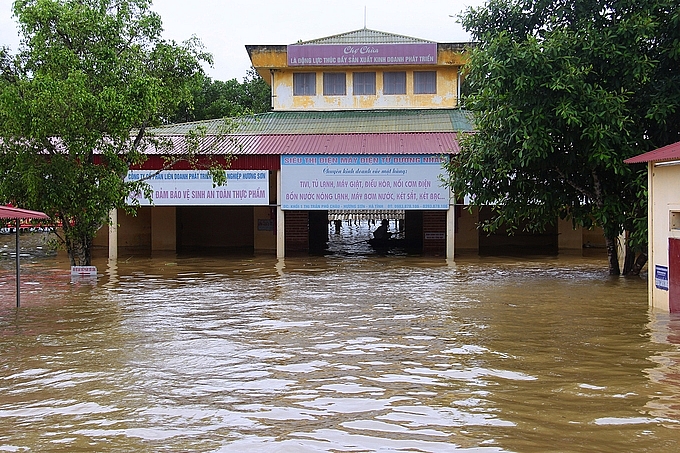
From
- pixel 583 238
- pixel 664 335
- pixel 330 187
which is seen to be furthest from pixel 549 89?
pixel 583 238

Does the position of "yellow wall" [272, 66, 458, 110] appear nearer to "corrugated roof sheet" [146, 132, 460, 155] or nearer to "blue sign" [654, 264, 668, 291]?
"corrugated roof sheet" [146, 132, 460, 155]

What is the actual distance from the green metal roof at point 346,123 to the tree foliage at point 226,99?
12.3 meters

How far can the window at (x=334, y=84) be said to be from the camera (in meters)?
29.0

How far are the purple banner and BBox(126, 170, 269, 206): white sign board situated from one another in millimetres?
6824

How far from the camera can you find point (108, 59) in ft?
55.7

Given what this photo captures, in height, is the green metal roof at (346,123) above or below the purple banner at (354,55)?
below

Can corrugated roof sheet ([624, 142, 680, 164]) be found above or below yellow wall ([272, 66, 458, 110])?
below

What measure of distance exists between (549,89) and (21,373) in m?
11.2

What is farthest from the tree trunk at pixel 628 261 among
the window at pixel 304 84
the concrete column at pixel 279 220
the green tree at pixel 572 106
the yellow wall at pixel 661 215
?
the window at pixel 304 84

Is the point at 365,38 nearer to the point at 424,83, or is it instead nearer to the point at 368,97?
the point at 368,97

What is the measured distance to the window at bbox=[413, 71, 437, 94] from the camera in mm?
28828

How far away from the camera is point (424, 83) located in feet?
94.7

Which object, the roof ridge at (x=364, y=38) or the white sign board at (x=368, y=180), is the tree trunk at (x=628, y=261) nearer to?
the white sign board at (x=368, y=180)

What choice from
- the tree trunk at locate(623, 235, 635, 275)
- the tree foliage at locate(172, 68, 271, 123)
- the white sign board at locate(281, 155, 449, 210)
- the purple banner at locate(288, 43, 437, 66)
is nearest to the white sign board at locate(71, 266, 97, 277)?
the white sign board at locate(281, 155, 449, 210)
